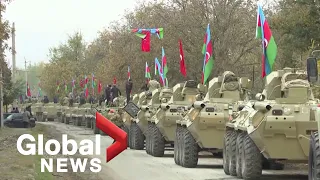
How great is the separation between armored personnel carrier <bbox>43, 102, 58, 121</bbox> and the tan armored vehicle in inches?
2013

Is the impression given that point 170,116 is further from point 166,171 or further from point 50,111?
→ point 50,111

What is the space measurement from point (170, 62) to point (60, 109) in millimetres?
24448

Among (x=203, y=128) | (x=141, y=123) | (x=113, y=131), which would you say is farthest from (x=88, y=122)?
(x=113, y=131)

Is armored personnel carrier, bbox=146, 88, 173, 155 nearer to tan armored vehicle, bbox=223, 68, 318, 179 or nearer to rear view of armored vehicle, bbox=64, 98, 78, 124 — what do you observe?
tan armored vehicle, bbox=223, 68, 318, 179

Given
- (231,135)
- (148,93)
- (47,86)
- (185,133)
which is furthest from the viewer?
(47,86)

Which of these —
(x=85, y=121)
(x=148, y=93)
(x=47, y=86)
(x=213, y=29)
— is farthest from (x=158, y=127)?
(x=47, y=86)

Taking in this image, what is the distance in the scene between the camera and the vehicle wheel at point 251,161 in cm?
1512

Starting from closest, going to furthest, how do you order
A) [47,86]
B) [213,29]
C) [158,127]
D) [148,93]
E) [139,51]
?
[158,127], [148,93], [213,29], [139,51], [47,86]

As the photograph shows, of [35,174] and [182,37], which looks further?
[182,37]

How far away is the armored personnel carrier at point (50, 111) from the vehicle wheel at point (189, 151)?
47782mm

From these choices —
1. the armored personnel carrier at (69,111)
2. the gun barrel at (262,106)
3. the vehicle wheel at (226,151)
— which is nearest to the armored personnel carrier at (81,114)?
the armored personnel carrier at (69,111)

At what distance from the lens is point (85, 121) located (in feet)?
169

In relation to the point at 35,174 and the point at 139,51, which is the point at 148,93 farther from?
Answer: the point at 139,51

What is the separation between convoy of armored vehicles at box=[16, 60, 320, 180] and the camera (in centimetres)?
1462
